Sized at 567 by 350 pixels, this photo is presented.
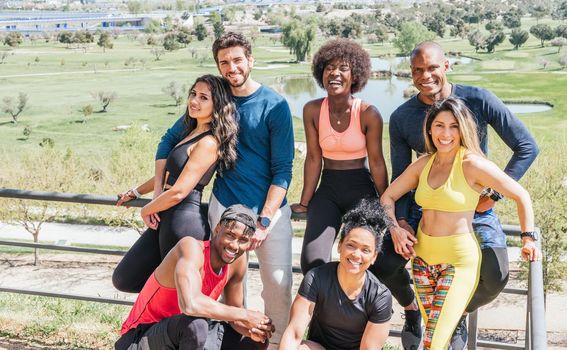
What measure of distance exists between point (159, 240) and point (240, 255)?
56cm

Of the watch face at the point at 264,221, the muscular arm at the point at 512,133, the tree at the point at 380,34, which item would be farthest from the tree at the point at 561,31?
the watch face at the point at 264,221

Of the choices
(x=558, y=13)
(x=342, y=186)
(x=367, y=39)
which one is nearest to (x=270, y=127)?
(x=342, y=186)

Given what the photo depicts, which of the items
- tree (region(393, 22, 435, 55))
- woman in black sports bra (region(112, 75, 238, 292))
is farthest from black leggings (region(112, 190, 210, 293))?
tree (region(393, 22, 435, 55))

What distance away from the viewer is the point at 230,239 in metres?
3.47

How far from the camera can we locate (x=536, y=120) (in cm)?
7162

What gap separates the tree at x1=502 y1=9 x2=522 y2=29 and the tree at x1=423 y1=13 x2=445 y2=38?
12544 mm

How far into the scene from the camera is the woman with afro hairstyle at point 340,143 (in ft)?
12.4

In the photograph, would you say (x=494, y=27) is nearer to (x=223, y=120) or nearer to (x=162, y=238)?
(x=223, y=120)

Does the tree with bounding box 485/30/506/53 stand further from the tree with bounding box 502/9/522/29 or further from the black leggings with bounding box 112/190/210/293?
the black leggings with bounding box 112/190/210/293

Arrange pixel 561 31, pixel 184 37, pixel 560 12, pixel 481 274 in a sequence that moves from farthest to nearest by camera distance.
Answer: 1. pixel 184 37
2. pixel 560 12
3. pixel 561 31
4. pixel 481 274

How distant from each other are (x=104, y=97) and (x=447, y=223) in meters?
87.5

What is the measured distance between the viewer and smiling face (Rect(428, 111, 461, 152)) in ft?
11.2

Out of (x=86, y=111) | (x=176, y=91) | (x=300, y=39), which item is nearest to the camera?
(x=86, y=111)

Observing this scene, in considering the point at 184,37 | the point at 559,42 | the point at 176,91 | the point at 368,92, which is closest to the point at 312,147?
the point at 368,92
